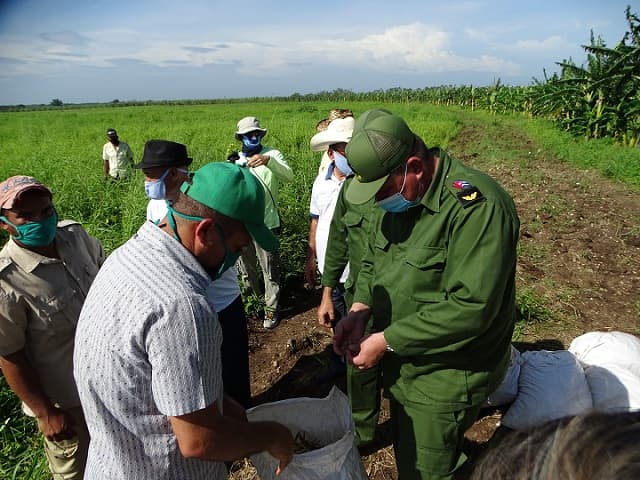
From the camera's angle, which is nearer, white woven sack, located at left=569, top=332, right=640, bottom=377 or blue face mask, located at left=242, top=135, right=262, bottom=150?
white woven sack, located at left=569, top=332, right=640, bottom=377

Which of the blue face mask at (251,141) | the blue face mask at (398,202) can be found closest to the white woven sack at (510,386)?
the blue face mask at (398,202)

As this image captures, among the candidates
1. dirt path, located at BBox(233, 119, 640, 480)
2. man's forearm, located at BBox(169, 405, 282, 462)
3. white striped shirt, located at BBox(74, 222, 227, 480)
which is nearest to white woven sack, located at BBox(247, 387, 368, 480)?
man's forearm, located at BBox(169, 405, 282, 462)

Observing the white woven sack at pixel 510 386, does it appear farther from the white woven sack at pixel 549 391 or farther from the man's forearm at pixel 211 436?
the man's forearm at pixel 211 436

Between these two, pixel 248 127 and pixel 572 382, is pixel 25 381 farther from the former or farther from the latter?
pixel 248 127

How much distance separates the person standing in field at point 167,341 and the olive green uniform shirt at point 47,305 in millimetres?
857

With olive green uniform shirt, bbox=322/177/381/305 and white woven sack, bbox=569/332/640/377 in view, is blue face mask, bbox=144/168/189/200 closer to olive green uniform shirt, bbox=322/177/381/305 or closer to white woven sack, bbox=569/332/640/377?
olive green uniform shirt, bbox=322/177/381/305

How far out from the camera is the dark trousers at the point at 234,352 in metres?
2.63

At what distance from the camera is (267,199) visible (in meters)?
3.90

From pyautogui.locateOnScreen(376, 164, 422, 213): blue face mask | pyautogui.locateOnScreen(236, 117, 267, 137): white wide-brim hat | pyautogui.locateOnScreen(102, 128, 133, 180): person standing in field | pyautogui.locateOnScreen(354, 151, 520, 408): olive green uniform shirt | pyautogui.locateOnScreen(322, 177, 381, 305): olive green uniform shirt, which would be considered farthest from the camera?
pyautogui.locateOnScreen(102, 128, 133, 180): person standing in field

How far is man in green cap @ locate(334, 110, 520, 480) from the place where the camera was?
153cm

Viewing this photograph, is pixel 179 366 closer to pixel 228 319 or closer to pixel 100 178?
pixel 228 319

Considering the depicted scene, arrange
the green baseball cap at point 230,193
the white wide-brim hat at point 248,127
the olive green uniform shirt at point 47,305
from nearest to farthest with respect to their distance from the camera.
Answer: the green baseball cap at point 230,193
the olive green uniform shirt at point 47,305
the white wide-brim hat at point 248,127

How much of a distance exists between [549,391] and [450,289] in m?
1.32

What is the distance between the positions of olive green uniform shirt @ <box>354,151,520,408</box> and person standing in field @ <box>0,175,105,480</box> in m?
1.49
